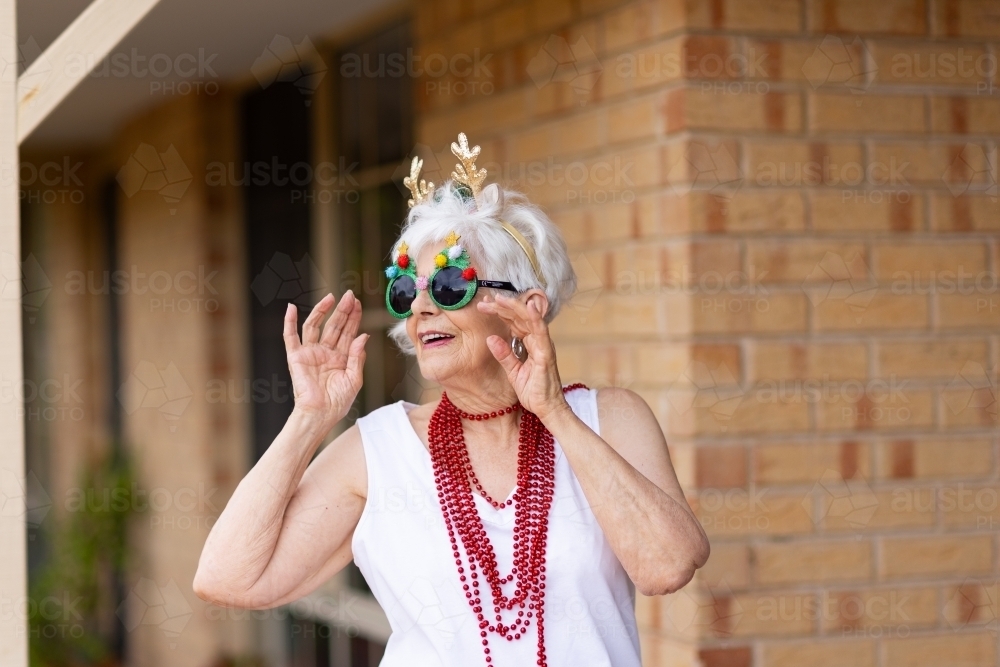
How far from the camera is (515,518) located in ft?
7.09

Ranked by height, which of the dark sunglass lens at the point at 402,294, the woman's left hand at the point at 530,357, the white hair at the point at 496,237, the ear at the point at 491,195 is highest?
the ear at the point at 491,195

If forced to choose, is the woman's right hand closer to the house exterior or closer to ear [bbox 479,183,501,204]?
ear [bbox 479,183,501,204]

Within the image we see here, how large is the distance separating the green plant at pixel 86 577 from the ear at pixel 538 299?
17.5ft

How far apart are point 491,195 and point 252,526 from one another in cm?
78

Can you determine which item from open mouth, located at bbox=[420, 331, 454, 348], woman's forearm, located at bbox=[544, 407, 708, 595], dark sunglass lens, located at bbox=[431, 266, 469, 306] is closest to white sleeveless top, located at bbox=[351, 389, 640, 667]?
woman's forearm, located at bbox=[544, 407, 708, 595]

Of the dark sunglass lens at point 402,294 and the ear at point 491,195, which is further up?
the ear at point 491,195

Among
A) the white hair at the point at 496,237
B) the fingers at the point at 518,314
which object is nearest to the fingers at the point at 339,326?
the white hair at the point at 496,237

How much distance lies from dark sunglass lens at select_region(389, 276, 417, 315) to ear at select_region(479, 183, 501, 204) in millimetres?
225

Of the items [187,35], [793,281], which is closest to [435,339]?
[793,281]

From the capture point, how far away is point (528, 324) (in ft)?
6.58

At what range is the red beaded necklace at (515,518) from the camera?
6.90 feet

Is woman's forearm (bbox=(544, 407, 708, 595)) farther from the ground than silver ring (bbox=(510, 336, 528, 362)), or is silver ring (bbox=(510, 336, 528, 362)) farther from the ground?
silver ring (bbox=(510, 336, 528, 362))

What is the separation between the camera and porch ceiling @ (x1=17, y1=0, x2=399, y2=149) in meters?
4.35

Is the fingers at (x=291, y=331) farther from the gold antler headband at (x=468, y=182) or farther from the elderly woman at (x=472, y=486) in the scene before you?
the gold antler headband at (x=468, y=182)
